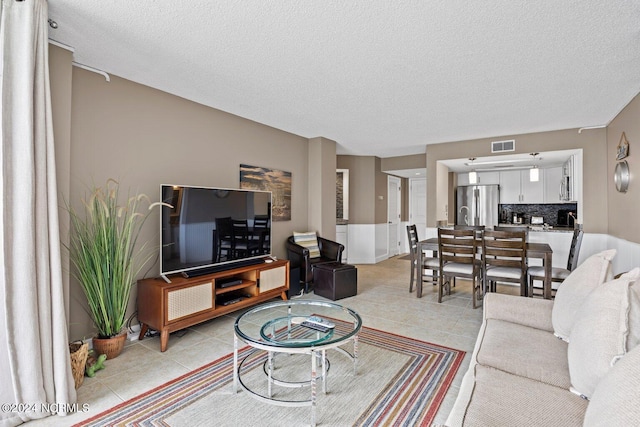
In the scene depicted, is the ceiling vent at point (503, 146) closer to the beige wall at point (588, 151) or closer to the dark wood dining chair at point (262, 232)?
the beige wall at point (588, 151)

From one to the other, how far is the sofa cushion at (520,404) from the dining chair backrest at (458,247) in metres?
2.64

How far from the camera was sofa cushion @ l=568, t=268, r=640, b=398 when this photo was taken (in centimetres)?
121

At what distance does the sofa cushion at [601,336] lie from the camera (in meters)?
1.21

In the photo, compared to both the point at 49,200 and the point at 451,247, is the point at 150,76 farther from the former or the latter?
the point at 451,247

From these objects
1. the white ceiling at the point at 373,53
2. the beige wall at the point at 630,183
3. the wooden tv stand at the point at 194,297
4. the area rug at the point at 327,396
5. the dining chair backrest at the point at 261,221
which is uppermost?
the white ceiling at the point at 373,53

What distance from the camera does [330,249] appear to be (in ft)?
16.3

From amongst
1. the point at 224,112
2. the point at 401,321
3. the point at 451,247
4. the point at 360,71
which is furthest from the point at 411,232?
the point at 224,112

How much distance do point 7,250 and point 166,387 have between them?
1.30 metres

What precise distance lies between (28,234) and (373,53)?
104 inches

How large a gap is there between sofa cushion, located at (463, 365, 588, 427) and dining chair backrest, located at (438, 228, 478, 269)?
264 centimetres

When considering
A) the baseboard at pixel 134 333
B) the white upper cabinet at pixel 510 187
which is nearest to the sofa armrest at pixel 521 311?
the baseboard at pixel 134 333

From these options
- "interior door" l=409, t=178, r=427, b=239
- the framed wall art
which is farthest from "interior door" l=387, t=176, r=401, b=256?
the framed wall art

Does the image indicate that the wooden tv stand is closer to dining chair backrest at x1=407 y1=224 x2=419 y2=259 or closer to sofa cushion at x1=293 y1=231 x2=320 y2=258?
sofa cushion at x1=293 y1=231 x2=320 y2=258

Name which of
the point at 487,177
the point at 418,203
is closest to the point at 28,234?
the point at 487,177
